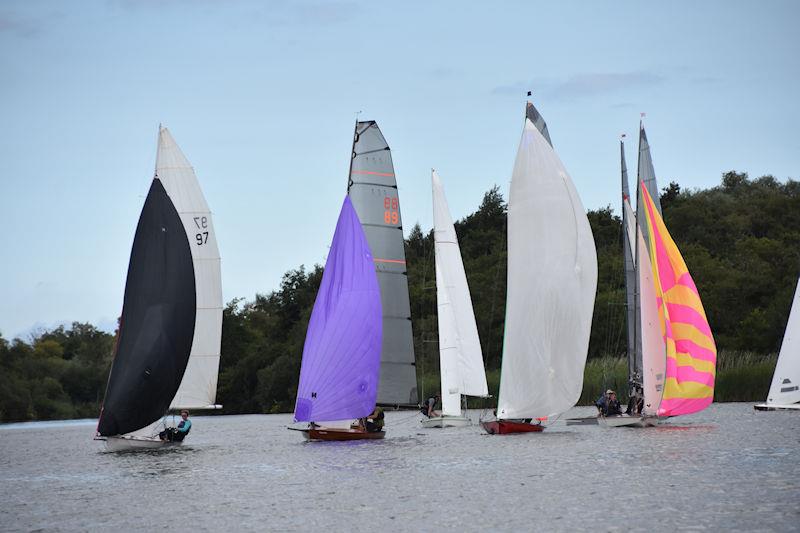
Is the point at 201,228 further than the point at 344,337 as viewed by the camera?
Yes

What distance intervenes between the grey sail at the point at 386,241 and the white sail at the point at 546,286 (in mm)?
5113

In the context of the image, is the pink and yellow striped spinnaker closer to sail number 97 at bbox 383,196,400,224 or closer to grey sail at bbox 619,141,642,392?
grey sail at bbox 619,141,642,392

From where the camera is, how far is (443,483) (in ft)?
88.7

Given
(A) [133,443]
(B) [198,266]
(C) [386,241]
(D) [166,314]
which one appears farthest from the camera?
(C) [386,241]

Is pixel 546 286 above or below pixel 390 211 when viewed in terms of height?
below

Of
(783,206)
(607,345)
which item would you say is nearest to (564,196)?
(607,345)

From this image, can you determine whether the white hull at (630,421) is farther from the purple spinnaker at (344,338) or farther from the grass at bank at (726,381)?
the grass at bank at (726,381)

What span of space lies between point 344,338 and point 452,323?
33.0 feet

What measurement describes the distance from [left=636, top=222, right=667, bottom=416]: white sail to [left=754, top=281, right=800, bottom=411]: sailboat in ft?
23.6

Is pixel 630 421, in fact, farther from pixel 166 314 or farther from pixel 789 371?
pixel 166 314

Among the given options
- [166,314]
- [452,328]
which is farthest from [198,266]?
[452,328]

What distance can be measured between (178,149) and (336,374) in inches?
363

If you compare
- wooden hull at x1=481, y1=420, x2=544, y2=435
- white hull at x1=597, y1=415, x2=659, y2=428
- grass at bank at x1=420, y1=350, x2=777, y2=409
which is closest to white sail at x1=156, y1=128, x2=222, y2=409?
wooden hull at x1=481, y1=420, x2=544, y2=435

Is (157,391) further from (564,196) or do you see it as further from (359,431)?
(564,196)
